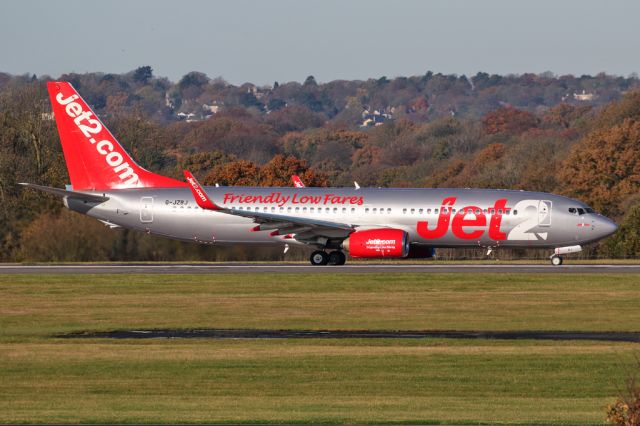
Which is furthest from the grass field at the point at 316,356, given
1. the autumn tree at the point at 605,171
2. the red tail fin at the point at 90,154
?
the autumn tree at the point at 605,171

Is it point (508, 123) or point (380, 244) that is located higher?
point (508, 123)

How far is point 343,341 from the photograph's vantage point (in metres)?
29.3

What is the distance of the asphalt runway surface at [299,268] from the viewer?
1929 inches

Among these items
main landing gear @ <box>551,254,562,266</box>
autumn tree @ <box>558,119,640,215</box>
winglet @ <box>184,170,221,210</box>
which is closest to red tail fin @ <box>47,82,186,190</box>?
winglet @ <box>184,170,221,210</box>

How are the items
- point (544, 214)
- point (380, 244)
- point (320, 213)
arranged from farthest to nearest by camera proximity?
1. point (320, 213)
2. point (544, 214)
3. point (380, 244)

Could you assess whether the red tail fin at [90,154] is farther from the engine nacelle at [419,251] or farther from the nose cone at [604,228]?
the nose cone at [604,228]

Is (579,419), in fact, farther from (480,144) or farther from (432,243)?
(480,144)

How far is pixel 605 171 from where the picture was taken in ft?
281

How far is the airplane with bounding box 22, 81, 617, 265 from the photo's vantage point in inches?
2029

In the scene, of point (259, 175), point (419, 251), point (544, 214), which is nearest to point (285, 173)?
point (259, 175)

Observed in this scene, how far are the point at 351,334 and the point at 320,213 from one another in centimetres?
2231

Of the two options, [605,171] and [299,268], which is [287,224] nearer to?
[299,268]

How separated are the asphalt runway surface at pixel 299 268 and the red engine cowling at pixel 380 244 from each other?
0.61 meters

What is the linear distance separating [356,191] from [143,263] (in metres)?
10.6
